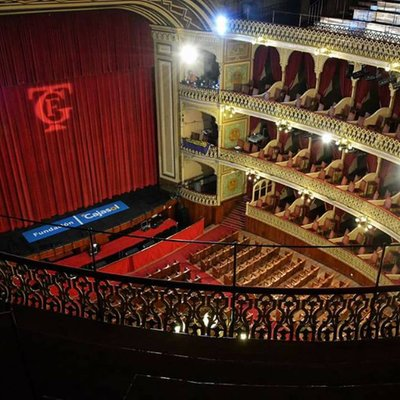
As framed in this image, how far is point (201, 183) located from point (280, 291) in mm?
13572

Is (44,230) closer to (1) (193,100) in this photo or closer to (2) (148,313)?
(1) (193,100)

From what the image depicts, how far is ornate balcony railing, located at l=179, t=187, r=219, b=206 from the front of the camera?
17.8 metres

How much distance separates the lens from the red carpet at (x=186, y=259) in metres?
15.6

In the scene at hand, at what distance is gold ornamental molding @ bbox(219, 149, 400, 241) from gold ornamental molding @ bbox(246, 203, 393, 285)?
116 centimetres

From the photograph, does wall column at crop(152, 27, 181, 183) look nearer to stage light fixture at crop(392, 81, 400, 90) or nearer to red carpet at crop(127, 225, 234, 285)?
red carpet at crop(127, 225, 234, 285)

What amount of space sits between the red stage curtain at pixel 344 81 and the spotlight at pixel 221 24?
3530mm

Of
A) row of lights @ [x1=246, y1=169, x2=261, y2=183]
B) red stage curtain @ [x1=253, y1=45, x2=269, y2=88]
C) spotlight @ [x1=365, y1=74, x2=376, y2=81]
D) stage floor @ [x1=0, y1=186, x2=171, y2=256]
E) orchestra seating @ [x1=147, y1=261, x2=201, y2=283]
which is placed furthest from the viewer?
red stage curtain @ [x1=253, y1=45, x2=269, y2=88]

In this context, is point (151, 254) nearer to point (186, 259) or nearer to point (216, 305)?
point (186, 259)

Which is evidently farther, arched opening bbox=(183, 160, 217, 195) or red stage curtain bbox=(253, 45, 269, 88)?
arched opening bbox=(183, 160, 217, 195)

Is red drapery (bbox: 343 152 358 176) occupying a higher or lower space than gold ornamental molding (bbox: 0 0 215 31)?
lower

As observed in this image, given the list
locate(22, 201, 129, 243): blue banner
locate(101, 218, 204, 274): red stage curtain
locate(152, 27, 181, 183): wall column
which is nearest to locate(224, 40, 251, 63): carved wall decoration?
locate(152, 27, 181, 183): wall column

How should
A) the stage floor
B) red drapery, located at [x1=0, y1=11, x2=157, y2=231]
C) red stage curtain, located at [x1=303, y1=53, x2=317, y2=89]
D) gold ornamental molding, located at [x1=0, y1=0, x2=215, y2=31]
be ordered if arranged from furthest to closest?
red stage curtain, located at [x1=303, y1=53, x2=317, y2=89] → the stage floor → red drapery, located at [x1=0, y1=11, x2=157, y2=231] → gold ornamental molding, located at [x1=0, y1=0, x2=215, y2=31]

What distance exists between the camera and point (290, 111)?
50.7ft

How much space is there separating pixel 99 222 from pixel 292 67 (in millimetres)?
7777
